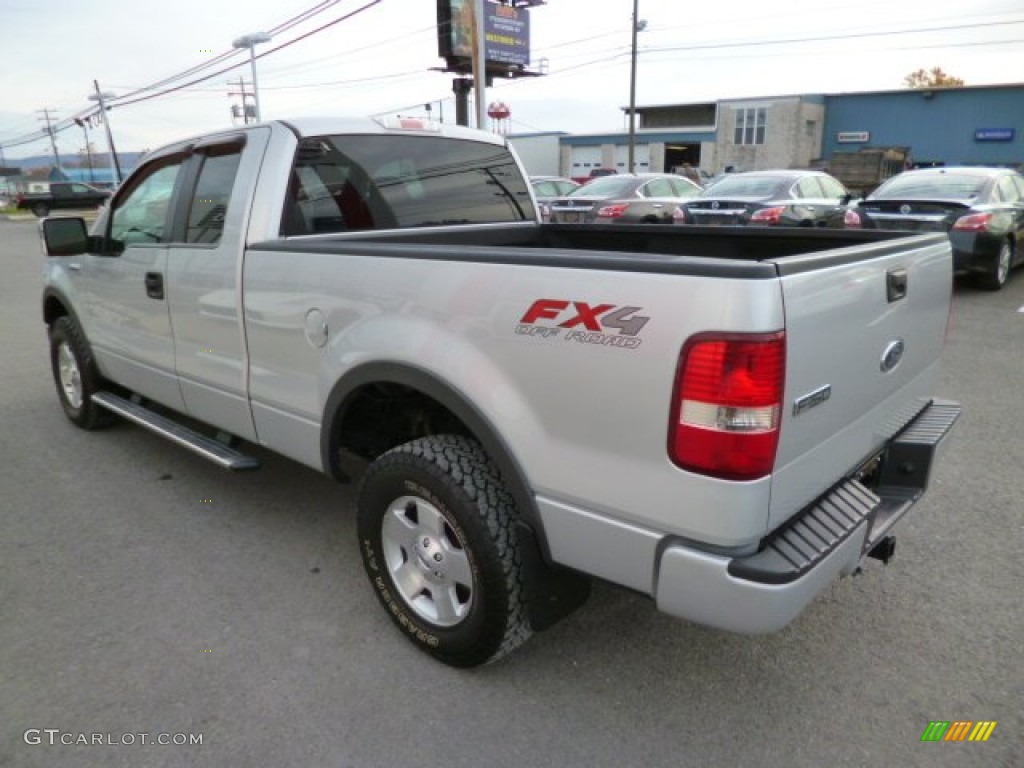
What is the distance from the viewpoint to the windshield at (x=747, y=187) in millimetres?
12125

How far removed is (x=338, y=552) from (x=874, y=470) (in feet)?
7.64

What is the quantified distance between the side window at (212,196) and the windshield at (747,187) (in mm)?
10118

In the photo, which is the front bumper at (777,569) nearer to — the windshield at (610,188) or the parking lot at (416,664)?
the parking lot at (416,664)

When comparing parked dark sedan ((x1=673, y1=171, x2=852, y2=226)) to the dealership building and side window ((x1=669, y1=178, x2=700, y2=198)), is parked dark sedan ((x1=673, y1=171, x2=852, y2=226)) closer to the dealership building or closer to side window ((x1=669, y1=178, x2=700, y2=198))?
side window ((x1=669, y1=178, x2=700, y2=198))

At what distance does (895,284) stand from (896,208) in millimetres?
8777

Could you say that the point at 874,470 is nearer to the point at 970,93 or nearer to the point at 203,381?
the point at 203,381

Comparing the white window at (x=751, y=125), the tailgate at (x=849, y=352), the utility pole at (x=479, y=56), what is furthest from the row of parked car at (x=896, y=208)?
the white window at (x=751, y=125)

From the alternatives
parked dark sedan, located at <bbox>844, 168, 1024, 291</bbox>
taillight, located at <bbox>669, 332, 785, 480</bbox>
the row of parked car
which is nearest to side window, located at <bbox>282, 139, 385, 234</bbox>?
taillight, located at <bbox>669, 332, 785, 480</bbox>

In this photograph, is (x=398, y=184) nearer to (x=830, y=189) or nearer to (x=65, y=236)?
(x=65, y=236)

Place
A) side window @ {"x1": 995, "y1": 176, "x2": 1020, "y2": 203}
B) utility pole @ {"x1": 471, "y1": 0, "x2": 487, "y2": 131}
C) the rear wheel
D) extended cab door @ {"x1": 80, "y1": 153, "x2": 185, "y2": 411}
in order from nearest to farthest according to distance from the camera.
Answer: extended cab door @ {"x1": 80, "y1": 153, "x2": 185, "y2": 411}
the rear wheel
side window @ {"x1": 995, "y1": 176, "x2": 1020, "y2": 203}
utility pole @ {"x1": 471, "y1": 0, "x2": 487, "y2": 131}

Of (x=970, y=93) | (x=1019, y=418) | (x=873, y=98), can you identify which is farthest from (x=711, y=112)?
(x=1019, y=418)

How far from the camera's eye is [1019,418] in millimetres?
5109

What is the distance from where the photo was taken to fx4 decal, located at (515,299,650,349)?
1917 millimetres

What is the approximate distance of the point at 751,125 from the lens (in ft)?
173
